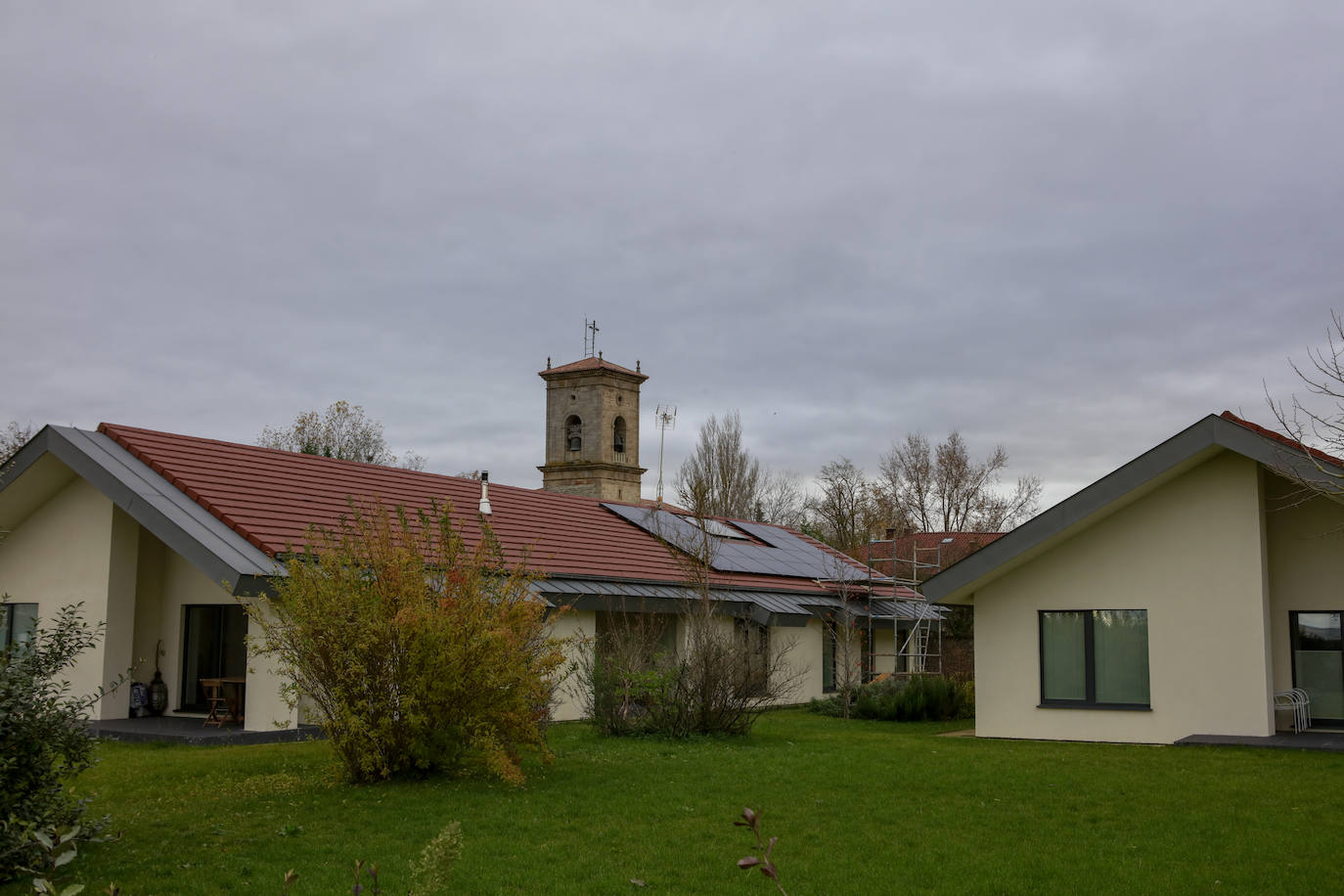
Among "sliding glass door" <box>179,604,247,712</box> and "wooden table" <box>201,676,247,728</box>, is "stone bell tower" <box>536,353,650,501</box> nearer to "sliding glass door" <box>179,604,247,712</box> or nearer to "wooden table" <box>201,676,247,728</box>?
"sliding glass door" <box>179,604,247,712</box>

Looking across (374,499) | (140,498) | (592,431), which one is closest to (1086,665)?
(374,499)

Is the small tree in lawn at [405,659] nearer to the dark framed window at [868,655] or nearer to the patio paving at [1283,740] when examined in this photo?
the patio paving at [1283,740]

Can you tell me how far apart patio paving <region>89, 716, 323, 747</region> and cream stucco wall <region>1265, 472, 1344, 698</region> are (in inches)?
558

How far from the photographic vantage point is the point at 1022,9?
13.1 metres

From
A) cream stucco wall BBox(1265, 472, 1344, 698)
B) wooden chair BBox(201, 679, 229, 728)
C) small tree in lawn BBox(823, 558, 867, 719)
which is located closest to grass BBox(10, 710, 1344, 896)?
wooden chair BBox(201, 679, 229, 728)

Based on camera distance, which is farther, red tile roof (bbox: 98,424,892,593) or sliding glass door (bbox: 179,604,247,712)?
sliding glass door (bbox: 179,604,247,712)

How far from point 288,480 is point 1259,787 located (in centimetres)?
1592

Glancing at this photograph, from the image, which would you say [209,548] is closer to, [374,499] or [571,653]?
[374,499]

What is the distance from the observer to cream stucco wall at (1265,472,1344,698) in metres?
16.7

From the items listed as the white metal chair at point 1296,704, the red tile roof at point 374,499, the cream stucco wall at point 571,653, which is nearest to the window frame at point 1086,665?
the white metal chair at point 1296,704

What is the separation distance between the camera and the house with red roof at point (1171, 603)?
16266 millimetres

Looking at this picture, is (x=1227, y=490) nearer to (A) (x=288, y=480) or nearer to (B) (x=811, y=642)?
(B) (x=811, y=642)

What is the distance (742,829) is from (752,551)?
20328 millimetres

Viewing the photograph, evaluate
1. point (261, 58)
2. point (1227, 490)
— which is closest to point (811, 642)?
point (1227, 490)
